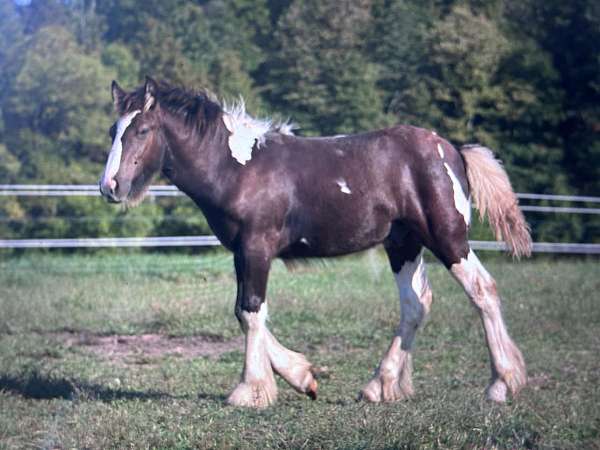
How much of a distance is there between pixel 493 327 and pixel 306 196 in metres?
1.56

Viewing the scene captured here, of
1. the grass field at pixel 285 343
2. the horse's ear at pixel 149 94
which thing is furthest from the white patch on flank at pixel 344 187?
the horse's ear at pixel 149 94

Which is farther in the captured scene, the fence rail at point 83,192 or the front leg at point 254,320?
the fence rail at point 83,192

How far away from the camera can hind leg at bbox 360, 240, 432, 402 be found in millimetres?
5840

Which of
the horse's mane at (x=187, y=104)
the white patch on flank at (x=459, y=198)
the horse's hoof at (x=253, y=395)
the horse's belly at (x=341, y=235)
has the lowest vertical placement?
the horse's hoof at (x=253, y=395)

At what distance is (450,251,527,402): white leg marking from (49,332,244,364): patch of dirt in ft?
8.44

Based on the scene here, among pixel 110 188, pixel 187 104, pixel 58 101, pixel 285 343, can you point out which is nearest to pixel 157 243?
pixel 285 343

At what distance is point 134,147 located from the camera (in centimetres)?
576

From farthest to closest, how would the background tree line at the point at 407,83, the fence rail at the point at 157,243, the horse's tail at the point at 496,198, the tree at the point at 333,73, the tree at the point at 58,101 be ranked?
the tree at the point at 58,101
the background tree line at the point at 407,83
the tree at the point at 333,73
the fence rail at the point at 157,243
the horse's tail at the point at 496,198

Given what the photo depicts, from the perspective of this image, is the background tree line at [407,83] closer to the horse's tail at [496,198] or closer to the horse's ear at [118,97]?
the horse's tail at [496,198]

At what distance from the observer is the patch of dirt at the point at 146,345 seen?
25.1 ft

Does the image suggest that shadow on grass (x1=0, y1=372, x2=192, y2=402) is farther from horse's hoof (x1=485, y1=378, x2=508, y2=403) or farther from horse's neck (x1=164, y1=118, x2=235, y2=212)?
horse's hoof (x1=485, y1=378, x2=508, y2=403)

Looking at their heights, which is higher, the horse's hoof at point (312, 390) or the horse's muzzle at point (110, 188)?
the horse's muzzle at point (110, 188)

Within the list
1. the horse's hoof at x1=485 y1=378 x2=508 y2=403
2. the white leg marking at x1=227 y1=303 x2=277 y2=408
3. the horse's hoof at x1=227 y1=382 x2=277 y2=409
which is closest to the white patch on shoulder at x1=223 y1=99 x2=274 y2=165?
the white leg marking at x1=227 y1=303 x2=277 y2=408

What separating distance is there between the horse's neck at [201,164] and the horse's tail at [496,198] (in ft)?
5.73
